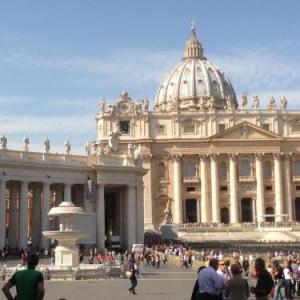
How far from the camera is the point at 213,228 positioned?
322 feet

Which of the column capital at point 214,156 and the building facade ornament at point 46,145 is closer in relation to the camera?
the building facade ornament at point 46,145

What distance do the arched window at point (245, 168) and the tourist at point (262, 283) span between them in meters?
102

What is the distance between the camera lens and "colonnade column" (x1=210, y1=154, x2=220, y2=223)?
112688mm

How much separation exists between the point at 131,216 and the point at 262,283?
156 feet

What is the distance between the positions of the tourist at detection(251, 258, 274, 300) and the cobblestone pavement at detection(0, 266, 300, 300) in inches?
411

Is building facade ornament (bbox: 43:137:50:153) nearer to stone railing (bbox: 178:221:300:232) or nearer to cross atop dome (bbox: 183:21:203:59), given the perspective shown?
stone railing (bbox: 178:221:300:232)

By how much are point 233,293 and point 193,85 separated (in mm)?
141649

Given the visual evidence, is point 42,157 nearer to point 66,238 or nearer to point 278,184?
point 66,238

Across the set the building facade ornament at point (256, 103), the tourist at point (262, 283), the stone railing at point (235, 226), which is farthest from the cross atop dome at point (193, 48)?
A: the tourist at point (262, 283)

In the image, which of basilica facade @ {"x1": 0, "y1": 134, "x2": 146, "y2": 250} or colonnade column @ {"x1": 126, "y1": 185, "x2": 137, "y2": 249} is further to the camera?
colonnade column @ {"x1": 126, "y1": 185, "x2": 137, "y2": 249}

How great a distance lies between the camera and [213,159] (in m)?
114

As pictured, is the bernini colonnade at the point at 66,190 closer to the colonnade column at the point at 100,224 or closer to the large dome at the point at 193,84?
the colonnade column at the point at 100,224

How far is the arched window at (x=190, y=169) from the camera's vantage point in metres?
116

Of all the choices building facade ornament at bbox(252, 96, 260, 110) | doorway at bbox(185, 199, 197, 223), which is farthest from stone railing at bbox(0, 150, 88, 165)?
building facade ornament at bbox(252, 96, 260, 110)
